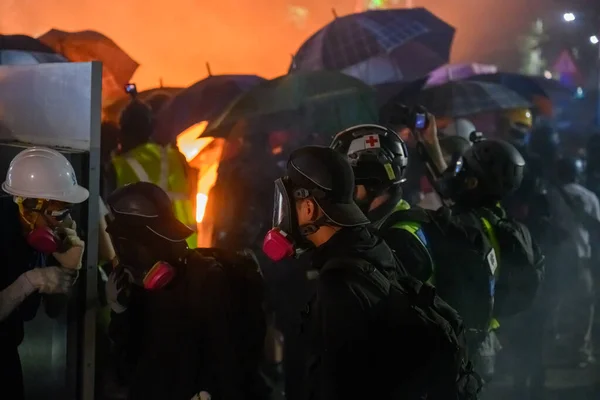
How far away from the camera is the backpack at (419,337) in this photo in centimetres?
174

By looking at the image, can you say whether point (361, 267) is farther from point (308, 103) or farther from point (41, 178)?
point (308, 103)

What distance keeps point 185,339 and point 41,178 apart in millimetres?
805

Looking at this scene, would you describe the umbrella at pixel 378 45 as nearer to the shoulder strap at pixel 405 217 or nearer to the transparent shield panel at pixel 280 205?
the shoulder strap at pixel 405 217

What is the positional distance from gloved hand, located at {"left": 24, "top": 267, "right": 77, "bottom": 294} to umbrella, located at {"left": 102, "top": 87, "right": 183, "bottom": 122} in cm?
208

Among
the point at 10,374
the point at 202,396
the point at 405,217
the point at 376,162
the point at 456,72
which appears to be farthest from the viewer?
the point at 456,72

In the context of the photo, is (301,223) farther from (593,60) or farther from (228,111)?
(593,60)

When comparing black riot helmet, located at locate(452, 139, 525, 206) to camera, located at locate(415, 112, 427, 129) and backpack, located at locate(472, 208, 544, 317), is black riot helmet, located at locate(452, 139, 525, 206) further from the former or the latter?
camera, located at locate(415, 112, 427, 129)

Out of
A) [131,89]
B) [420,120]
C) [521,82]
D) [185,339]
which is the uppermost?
[521,82]

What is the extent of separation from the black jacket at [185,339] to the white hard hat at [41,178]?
47 centimetres

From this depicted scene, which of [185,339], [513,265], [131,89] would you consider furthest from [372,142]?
[131,89]

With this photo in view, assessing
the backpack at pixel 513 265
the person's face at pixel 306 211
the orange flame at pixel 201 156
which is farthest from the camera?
the orange flame at pixel 201 156

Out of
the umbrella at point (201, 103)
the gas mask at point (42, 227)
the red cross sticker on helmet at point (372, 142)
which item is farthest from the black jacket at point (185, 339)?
the umbrella at point (201, 103)

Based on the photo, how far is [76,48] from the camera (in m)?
4.34

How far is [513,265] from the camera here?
9.57 ft
